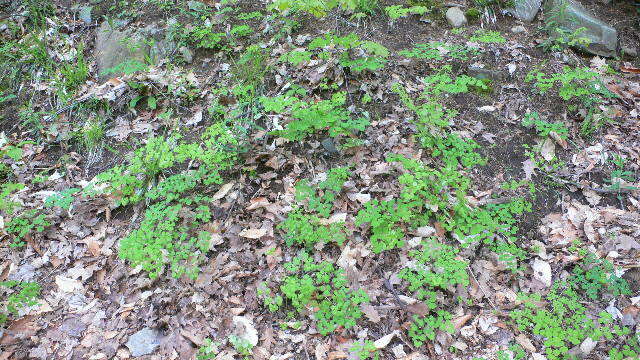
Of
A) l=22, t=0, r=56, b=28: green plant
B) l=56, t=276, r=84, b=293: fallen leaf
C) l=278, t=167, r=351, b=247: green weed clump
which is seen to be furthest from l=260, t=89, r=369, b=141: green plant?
l=22, t=0, r=56, b=28: green plant

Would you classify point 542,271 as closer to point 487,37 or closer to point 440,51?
point 487,37

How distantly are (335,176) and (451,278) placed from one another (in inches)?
54.3

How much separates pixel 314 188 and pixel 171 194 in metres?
1.34

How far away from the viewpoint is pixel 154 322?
325 cm

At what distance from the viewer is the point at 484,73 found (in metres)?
4.94

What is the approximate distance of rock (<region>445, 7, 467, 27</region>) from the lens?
18.2 feet

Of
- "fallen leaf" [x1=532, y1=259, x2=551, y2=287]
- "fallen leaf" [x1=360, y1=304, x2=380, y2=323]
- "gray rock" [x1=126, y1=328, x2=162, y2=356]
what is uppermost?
"fallen leaf" [x1=532, y1=259, x2=551, y2=287]

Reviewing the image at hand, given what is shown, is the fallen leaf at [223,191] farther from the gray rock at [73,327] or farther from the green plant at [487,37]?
the green plant at [487,37]

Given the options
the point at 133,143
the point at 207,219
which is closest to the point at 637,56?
the point at 207,219

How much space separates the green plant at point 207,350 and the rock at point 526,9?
18.1 ft

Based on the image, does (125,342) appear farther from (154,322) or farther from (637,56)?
(637,56)

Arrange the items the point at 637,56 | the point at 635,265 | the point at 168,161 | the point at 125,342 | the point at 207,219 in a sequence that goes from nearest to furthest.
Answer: the point at 125,342, the point at 635,265, the point at 207,219, the point at 168,161, the point at 637,56

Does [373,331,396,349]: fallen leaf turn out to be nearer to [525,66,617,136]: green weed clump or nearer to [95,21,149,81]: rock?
[525,66,617,136]: green weed clump

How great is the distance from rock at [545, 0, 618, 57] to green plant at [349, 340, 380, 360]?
470 centimetres
